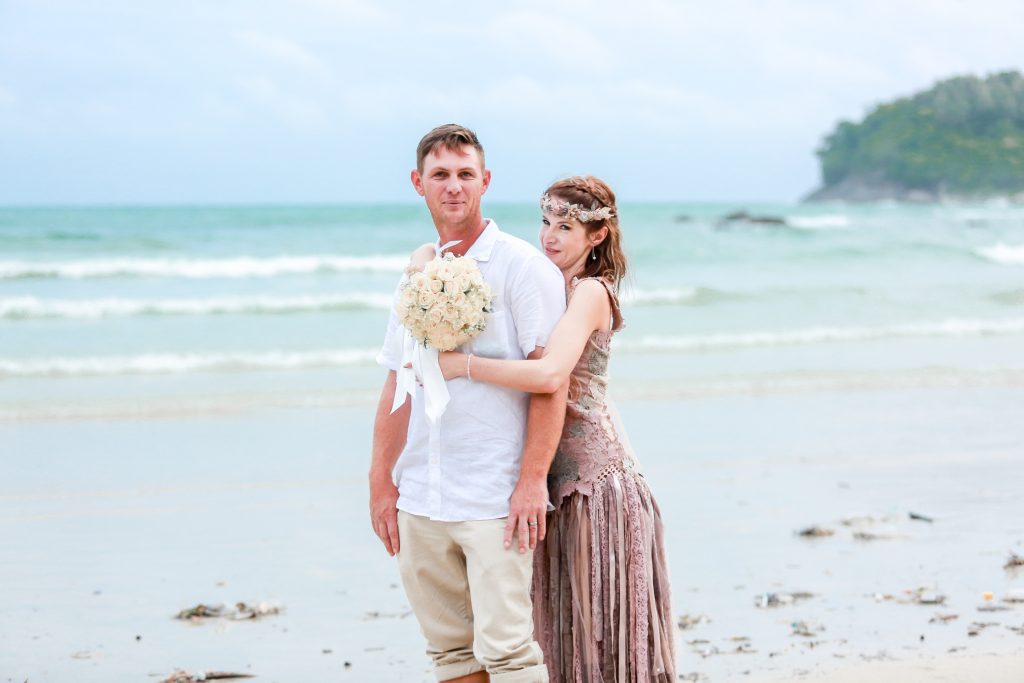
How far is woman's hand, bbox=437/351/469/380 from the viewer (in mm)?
3363

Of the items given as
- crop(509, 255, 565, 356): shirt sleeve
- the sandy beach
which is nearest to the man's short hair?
crop(509, 255, 565, 356): shirt sleeve

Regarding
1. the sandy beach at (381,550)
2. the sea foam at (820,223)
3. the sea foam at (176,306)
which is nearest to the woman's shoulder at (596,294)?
the sandy beach at (381,550)

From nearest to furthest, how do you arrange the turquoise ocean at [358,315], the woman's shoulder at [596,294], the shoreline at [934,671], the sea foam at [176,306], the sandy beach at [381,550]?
the woman's shoulder at [596,294], the shoreline at [934,671], the sandy beach at [381,550], the turquoise ocean at [358,315], the sea foam at [176,306]

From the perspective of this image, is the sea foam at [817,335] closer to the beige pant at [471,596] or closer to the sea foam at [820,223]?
the beige pant at [471,596]

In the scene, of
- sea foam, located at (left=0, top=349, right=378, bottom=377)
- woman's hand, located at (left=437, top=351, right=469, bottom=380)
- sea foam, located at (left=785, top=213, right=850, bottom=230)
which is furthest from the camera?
sea foam, located at (left=785, top=213, right=850, bottom=230)

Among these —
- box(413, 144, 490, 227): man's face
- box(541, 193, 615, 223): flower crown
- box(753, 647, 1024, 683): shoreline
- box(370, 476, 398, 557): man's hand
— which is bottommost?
box(753, 647, 1024, 683): shoreline

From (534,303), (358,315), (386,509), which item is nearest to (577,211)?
(534,303)

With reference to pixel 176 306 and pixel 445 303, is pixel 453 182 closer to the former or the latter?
pixel 445 303

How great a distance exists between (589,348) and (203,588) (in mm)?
3195

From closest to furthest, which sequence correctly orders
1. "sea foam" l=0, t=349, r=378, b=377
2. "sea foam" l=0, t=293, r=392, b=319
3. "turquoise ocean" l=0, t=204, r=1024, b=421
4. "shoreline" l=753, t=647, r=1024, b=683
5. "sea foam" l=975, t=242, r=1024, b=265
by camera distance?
"shoreline" l=753, t=647, r=1024, b=683 < "turquoise ocean" l=0, t=204, r=1024, b=421 < "sea foam" l=0, t=349, r=378, b=377 < "sea foam" l=0, t=293, r=392, b=319 < "sea foam" l=975, t=242, r=1024, b=265

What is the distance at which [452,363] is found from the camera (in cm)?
338

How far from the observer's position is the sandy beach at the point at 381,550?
5062 mm

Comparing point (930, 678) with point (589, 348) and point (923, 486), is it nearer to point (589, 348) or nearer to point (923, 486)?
point (589, 348)

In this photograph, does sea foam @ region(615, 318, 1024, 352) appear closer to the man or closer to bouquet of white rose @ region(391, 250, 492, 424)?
the man
